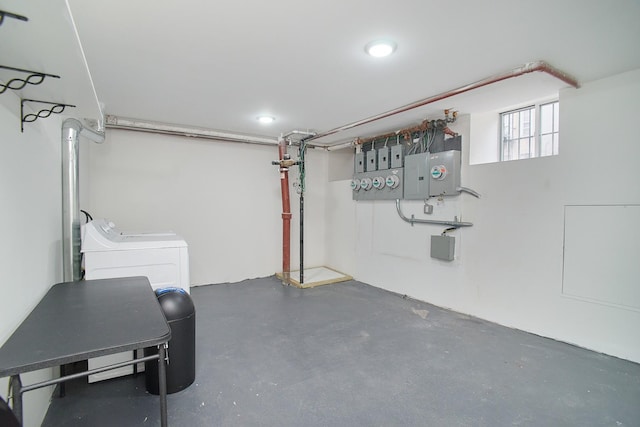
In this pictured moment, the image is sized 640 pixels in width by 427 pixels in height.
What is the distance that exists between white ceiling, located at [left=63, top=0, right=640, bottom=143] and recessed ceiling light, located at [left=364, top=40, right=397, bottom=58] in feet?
0.19

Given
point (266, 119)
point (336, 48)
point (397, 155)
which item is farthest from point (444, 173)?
point (266, 119)

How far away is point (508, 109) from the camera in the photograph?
313cm

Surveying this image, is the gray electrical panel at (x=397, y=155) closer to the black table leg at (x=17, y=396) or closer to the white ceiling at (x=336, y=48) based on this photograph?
the white ceiling at (x=336, y=48)

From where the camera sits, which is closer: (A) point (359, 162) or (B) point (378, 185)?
(B) point (378, 185)

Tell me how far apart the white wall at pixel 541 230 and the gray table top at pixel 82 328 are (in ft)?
10.1

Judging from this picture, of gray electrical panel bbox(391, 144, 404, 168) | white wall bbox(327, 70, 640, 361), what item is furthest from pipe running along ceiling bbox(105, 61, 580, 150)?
gray electrical panel bbox(391, 144, 404, 168)

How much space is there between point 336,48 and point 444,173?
6.59 feet

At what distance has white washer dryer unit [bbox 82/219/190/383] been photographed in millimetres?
2043

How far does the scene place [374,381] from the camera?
2.08 meters

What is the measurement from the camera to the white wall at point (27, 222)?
1.31 meters

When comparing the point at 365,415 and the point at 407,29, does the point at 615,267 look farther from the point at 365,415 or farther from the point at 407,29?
the point at 407,29

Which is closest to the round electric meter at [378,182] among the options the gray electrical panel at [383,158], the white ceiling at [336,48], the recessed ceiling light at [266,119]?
the gray electrical panel at [383,158]

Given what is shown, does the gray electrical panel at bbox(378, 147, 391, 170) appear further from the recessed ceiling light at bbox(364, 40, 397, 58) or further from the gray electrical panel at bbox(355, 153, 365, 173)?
the recessed ceiling light at bbox(364, 40, 397, 58)

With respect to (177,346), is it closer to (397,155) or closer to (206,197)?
(206,197)
